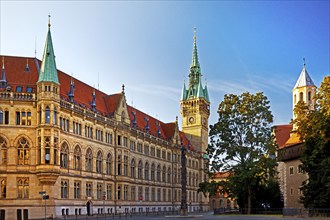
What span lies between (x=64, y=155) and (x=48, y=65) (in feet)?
41.1

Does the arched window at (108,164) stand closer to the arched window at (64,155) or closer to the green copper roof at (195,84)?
the arched window at (64,155)

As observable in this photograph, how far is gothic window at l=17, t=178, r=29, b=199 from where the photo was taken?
58688 mm

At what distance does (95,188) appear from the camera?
7094cm

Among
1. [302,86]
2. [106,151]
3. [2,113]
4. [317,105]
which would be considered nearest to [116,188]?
[106,151]

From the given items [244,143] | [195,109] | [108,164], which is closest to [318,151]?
[244,143]

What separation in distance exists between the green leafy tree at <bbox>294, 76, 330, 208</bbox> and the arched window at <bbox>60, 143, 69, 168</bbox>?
103ft

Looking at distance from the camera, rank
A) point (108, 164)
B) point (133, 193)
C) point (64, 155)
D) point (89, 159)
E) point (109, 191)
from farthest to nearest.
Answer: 1. point (133, 193)
2. point (108, 164)
3. point (109, 191)
4. point (89, 159)
5. point (64, 155)

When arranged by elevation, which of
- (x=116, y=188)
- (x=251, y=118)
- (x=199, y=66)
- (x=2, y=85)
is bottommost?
(x=116, y=188)

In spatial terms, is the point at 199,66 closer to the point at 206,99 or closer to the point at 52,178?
the point at 206,99

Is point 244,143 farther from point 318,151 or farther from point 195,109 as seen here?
point 195,109

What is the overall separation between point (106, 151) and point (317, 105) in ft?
112

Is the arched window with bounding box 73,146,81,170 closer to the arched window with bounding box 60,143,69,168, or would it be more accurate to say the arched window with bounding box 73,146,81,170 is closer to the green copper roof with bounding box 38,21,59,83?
the arched window with bounding box 60,143,69,168

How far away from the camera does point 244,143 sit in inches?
2447

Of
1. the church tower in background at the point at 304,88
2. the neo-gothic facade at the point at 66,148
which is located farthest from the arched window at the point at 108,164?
the church tower in background at the point at 304,88
